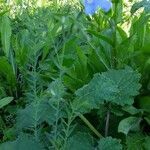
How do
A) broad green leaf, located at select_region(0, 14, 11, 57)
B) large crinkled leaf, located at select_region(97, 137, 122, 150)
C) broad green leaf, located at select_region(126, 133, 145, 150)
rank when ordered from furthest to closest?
broad green leaf, located at select_region(0, 14, 11, 57), broad green leaf, located at select_region(126, 133, 145, 150), large crinkled leaf, located at select_region(97, 137, 122, 150)

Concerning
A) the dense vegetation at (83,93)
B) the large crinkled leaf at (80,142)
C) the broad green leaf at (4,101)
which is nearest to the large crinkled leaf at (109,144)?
the dense vegetation at (83,93)

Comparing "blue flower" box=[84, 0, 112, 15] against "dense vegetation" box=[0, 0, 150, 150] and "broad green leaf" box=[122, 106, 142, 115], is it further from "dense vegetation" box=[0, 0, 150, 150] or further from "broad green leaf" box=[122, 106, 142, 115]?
"broad green leaf" box=[122, 106, 142, 115]

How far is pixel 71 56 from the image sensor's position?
2512mm

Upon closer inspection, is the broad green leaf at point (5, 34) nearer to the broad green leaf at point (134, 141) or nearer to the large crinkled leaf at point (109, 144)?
the broad green leaf at point (134, 141)

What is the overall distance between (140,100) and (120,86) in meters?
0.23

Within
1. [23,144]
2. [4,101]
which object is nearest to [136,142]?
[23,144]

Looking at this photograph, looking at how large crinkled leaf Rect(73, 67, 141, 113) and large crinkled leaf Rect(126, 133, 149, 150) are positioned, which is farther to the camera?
large crinkled leaf Rect(126, 133, 149, 150)

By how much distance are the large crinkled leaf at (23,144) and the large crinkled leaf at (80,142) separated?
110 millimetres

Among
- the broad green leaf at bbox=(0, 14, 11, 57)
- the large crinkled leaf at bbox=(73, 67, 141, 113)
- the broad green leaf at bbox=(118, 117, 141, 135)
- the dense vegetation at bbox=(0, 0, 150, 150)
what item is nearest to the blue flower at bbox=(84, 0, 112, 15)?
the dense vegetation at bbox=(0, 0, 150, 150)

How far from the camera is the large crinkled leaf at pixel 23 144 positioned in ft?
6.35

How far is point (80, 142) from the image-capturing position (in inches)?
77.6

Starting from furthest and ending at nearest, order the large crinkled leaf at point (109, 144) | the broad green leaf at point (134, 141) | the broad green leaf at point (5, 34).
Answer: the broad green leaf at point (5, 34)
the broad green leaf at point (134, 141)
the large crinkled leaf at point (109, 144)

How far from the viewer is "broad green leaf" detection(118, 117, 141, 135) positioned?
2.04m

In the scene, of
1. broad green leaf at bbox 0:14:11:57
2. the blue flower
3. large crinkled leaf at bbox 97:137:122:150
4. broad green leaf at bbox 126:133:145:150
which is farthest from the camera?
broad green leaf at bbox 0:14:11:57
